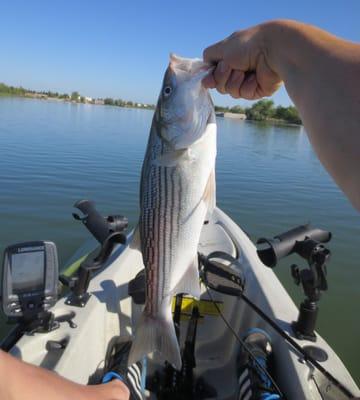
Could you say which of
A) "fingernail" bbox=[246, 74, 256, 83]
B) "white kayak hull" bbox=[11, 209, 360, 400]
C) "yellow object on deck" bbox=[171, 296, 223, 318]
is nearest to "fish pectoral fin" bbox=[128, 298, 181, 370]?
"white kayak hull" bbox=[11, 209, 360, 400]

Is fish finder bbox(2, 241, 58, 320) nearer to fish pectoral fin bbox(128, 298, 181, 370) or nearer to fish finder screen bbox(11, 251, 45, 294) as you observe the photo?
fish finder screen bbox(11, 251, 45, 294)

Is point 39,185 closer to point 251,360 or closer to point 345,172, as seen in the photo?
point 251,360

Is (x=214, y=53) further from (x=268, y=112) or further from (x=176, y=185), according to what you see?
(x=268, y=112)

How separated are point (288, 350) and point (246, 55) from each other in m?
2.23

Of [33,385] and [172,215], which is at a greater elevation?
[172,215]

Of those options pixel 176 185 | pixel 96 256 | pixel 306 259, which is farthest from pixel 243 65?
pixel 96 256

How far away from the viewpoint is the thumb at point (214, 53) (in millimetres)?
1997

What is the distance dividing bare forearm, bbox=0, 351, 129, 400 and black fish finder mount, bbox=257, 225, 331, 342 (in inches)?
62.0

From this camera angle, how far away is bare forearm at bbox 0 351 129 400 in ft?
5.37

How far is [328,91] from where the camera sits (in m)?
1.28

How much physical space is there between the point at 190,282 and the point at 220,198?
1055 cm

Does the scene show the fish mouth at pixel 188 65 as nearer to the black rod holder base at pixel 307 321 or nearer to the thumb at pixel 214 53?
the thumb at pixel 214 53

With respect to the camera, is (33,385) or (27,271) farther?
(27,271)

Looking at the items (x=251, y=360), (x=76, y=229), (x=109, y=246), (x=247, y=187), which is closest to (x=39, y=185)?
(x=76, y=229)
